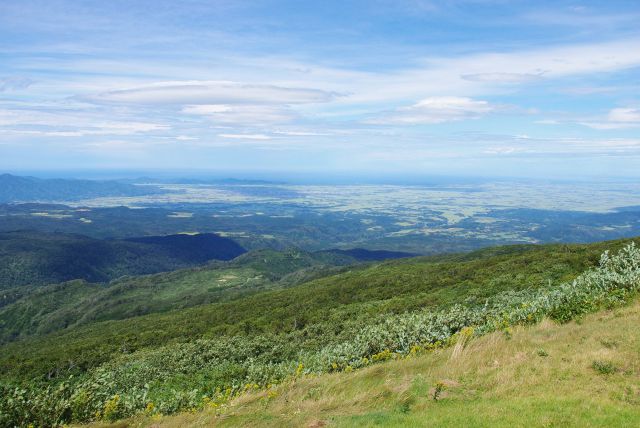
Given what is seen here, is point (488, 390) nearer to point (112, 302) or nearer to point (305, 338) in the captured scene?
point (305, 338)

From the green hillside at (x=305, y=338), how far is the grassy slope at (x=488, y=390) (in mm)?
1773

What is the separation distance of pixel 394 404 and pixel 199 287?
189m

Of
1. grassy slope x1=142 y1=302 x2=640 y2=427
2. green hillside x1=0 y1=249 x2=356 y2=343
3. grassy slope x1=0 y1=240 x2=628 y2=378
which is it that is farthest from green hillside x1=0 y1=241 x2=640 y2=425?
green hillside x1=0 y1=249 x2=356 y2=343

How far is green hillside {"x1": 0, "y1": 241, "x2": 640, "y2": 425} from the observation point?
736 inches

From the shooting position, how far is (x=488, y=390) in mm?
14047

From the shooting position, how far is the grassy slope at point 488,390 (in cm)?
1186

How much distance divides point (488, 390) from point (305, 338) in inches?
1124

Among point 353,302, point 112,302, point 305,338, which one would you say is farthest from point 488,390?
point 112,302

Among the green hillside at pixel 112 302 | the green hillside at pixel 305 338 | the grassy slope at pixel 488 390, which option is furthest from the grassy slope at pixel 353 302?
the green hillside at pixel 112 302

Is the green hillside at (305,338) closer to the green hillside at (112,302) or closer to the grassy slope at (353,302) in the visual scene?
the grassy slope at (353,302)

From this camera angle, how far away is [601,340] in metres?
16.2

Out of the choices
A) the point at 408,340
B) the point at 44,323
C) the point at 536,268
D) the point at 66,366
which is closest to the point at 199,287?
the point at 44,323

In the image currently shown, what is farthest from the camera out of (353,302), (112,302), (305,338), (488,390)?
(112,302)

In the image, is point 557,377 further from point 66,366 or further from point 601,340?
point 66,366
